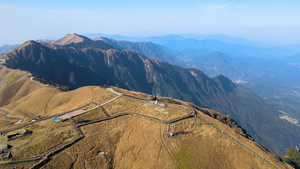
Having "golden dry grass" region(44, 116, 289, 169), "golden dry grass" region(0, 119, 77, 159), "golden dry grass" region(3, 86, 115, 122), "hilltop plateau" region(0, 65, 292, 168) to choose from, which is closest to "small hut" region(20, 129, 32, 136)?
"hilltop plateau" region(0, 65, 292, 168)

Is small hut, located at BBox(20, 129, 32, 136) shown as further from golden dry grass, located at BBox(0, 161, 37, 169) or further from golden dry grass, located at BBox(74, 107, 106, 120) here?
golden dry grass, located at BBox(74, 107, 106, 120)

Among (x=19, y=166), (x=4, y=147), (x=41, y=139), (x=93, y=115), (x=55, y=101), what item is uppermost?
(x=4, y=147)

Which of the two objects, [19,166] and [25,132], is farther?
[25,132]

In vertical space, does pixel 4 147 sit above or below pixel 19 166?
above

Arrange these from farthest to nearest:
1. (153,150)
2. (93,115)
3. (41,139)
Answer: (93,115) < (153,150) < (41,139)

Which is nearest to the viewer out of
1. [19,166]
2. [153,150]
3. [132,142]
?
[19,166]

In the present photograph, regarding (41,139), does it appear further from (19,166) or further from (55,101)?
(55,101)

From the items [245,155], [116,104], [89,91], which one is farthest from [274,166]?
[89,91]

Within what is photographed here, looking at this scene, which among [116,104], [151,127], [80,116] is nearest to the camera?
[151,127]

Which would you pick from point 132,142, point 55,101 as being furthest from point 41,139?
point 55,101

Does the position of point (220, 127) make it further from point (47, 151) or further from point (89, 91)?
point (89, 91)

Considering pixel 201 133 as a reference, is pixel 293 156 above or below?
below
